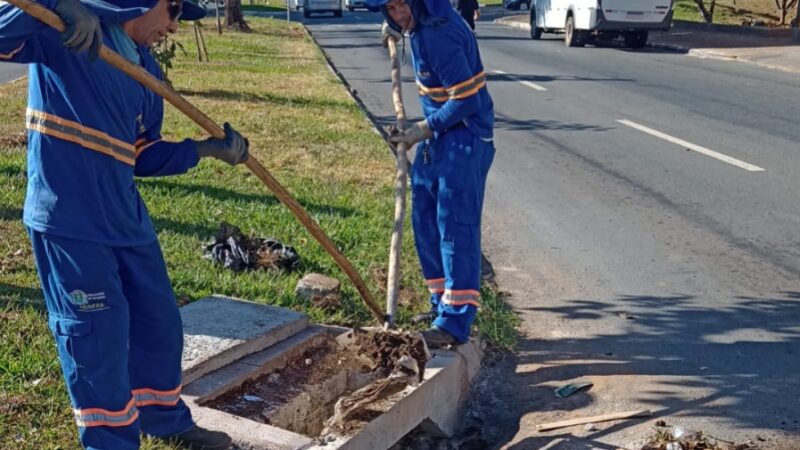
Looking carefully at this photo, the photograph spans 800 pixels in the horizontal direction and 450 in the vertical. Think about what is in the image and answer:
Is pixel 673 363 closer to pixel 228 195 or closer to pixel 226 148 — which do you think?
pixel 226 148

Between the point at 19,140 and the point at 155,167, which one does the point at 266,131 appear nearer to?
the point at 19,140

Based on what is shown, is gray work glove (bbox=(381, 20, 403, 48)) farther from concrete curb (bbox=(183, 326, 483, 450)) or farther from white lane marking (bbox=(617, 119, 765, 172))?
white lane marking (bbox=(617, 119, 765, 172))

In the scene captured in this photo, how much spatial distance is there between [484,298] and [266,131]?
5.66 meters

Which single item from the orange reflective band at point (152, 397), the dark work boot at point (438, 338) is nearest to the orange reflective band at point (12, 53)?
the orange reflective band at point (152, 397)

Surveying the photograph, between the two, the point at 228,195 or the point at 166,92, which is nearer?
the point at 166,92

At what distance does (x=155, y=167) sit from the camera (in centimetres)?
351

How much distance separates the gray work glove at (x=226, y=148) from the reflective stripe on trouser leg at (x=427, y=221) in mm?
1352

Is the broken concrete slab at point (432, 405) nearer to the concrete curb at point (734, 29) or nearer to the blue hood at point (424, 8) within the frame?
the blue hood at point (424, 8)

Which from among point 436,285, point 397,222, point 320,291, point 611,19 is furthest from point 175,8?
point 611,19

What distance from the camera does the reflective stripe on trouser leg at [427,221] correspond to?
4.79 meters

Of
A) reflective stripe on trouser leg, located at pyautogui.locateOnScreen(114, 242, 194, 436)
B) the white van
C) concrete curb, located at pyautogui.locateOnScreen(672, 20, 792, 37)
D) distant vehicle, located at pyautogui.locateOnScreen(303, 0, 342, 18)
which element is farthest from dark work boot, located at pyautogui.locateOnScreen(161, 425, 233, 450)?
distant vehicle, located at pyautogui.locateOnScreen(303, 0, 342, 18)

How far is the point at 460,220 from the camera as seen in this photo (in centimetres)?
461

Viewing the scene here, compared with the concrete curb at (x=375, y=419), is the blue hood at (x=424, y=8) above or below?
above

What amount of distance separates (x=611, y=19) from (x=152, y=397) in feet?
72.3
